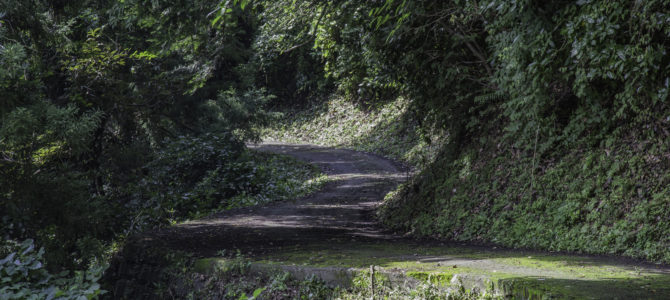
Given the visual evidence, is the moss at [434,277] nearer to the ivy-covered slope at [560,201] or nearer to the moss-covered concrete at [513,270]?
the moss-covered concrete at [513,270]

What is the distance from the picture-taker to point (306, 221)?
10.5 meters

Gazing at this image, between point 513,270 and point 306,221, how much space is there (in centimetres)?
674

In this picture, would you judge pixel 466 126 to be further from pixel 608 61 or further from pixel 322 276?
pixel 322 276

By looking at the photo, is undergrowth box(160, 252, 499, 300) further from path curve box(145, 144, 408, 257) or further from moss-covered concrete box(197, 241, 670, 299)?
path curve box(145, 144, 408, 257)

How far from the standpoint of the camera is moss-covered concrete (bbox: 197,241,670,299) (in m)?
3.32

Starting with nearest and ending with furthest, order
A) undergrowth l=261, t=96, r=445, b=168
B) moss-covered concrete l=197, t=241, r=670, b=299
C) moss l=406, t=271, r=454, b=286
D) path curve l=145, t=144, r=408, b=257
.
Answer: moss-covered concrete l=197, t=241, r=670, b=299 → moss l=406, t=271, r=454, b=286 → path curve l=145, t=144, r=408, b=257 → undergrowth l=261, t=96, r=445, b=168

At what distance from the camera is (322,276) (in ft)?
15.1

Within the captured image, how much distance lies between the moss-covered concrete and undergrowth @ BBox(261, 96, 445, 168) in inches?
470

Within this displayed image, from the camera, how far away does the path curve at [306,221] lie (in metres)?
7.12

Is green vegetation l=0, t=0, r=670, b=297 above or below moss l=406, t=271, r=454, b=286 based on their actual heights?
above

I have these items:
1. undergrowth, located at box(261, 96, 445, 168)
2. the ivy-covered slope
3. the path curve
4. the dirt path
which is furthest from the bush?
undergrowth, located at box(261, 96, 445, 168)

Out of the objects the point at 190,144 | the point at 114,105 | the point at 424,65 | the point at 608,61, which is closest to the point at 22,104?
the point at 114,105

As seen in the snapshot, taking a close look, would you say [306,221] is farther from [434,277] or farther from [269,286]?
[434,277]

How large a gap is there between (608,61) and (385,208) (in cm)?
681
